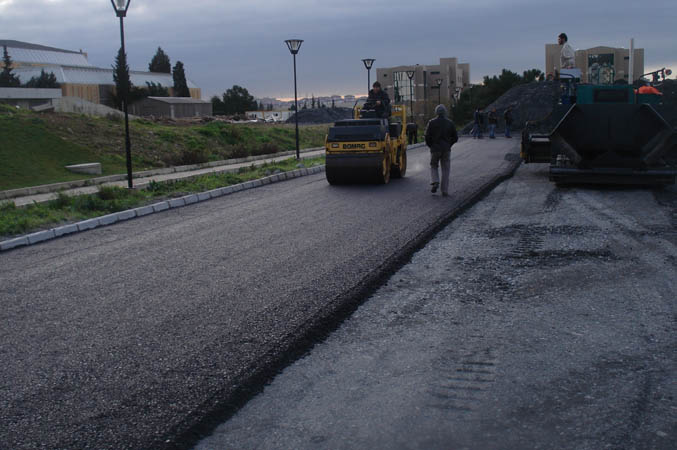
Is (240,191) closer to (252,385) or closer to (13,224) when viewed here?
(13,224)

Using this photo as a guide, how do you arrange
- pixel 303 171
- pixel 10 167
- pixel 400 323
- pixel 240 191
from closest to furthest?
pixel 400 323 → pixel 240 191 → pixel 10 167 → pixel 303 171

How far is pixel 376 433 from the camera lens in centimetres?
329

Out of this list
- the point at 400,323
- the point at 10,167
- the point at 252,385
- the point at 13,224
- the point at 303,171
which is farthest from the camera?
the point at 303,171

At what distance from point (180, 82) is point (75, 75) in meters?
16.8

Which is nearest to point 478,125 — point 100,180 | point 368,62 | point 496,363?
point 368,62

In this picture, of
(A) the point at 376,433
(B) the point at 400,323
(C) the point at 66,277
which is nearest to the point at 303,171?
(C) the point at 66,277

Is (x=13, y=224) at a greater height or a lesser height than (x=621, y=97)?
lesser

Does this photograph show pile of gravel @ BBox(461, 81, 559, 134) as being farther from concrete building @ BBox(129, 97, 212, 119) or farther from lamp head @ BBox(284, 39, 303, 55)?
concrete building @ BBox(129, 97, 212, 119)

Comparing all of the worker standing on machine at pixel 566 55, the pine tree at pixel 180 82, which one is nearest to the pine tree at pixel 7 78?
the pine tree at pixel 180 82

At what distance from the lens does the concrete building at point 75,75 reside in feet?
234

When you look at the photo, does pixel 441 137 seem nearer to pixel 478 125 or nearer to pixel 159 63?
pixel 478 125

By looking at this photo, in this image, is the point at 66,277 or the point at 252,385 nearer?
the point at 252,385

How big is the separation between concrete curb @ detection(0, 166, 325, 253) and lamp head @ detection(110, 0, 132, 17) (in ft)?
15.2

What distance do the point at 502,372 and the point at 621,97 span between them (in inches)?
477
